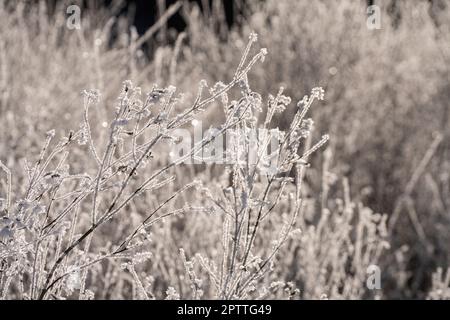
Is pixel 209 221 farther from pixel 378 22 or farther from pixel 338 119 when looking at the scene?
pixel 378 22

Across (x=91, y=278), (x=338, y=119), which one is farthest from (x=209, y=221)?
(x=338, y=119)

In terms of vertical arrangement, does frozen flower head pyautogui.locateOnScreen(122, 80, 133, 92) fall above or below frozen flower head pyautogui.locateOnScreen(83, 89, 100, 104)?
above

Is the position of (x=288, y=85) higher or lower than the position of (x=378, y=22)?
lower

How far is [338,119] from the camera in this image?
4.69 metres

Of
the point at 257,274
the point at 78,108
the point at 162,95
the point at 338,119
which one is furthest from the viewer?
the point at 338,119

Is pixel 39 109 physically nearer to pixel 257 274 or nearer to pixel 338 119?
pixel 338 119

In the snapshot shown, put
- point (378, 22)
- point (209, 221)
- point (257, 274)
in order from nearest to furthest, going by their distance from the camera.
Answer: point (257, 274), point (209, 221), point (378, 22)

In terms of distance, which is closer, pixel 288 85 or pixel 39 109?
pixel 39 109

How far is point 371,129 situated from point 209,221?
236cm

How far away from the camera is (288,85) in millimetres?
4914

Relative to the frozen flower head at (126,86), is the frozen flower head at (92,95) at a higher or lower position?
lower
